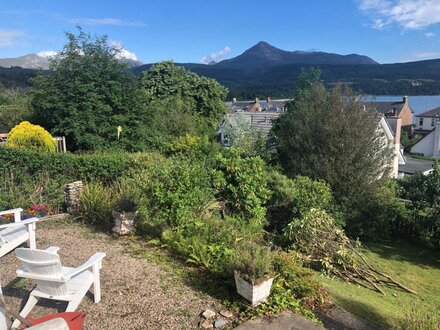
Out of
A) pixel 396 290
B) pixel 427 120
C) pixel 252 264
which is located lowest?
pixel 396 290

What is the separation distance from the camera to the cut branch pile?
778cm

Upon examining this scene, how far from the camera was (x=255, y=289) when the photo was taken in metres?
4.07

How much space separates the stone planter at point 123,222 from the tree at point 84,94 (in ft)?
25.3

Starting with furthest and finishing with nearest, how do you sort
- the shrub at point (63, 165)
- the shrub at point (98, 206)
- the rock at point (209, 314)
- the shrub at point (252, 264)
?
the shrub at point (63, 165)
the shrub at point (98, 206)
the shrub at point (252, 264)
the rock at point (209, 314)

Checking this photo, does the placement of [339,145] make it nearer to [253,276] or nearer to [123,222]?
[123,222]

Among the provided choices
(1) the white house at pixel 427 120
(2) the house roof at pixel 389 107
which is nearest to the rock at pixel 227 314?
(2) the house roof at pixel 389 107

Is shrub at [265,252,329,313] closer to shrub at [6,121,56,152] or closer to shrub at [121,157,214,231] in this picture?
shrub at [121,157,214,231]

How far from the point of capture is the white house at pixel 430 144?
51094mm

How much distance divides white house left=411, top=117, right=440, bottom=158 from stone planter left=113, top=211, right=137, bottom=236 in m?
53.7

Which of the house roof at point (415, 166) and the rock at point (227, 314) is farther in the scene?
the house roof at point (415, 166)

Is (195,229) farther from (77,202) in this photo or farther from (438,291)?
(438,291)

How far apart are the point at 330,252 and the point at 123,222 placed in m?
4.51

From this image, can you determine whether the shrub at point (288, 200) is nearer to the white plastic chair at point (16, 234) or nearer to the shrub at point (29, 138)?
the white plastic chair at point (16, 234)

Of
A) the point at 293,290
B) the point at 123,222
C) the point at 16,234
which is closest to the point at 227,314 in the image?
the point at 293,290
